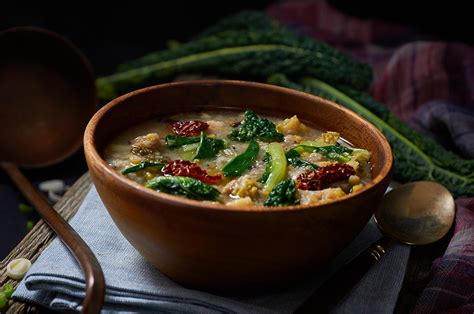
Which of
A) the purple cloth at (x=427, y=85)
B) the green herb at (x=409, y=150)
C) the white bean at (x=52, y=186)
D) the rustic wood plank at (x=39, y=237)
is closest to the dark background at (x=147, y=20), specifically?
the purple cloth at (x=427, y=85)

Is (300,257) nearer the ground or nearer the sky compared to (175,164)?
nearer the ground

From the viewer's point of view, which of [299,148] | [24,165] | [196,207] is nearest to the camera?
[196,207]

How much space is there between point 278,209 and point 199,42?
339cm

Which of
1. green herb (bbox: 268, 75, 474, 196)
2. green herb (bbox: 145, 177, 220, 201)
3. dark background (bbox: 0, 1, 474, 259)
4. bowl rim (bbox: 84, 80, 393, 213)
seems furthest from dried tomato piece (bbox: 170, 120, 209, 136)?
dark background (bbox: 0, 1, 474, 259)

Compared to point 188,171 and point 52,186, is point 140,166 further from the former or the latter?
point 52,186

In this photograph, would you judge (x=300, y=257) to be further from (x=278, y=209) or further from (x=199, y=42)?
(x=199, y=42)

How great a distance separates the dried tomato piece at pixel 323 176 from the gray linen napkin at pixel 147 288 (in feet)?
1.37

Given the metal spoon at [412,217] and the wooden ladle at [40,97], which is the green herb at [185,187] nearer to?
the metal spoon at [412,217]

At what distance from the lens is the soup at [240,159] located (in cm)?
255

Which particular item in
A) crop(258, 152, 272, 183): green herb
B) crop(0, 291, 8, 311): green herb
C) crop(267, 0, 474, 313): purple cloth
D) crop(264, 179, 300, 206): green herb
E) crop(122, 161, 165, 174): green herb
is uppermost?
crop(122, 161, 165, 174): green herb

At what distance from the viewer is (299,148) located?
3.01 meters

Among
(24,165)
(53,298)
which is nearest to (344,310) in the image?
Answer: (53,298)

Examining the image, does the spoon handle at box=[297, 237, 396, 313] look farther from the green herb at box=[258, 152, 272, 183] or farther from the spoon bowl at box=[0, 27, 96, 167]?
the spoon bowl at box=[0, 27, 96, 167]

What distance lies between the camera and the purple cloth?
2.92 meters
